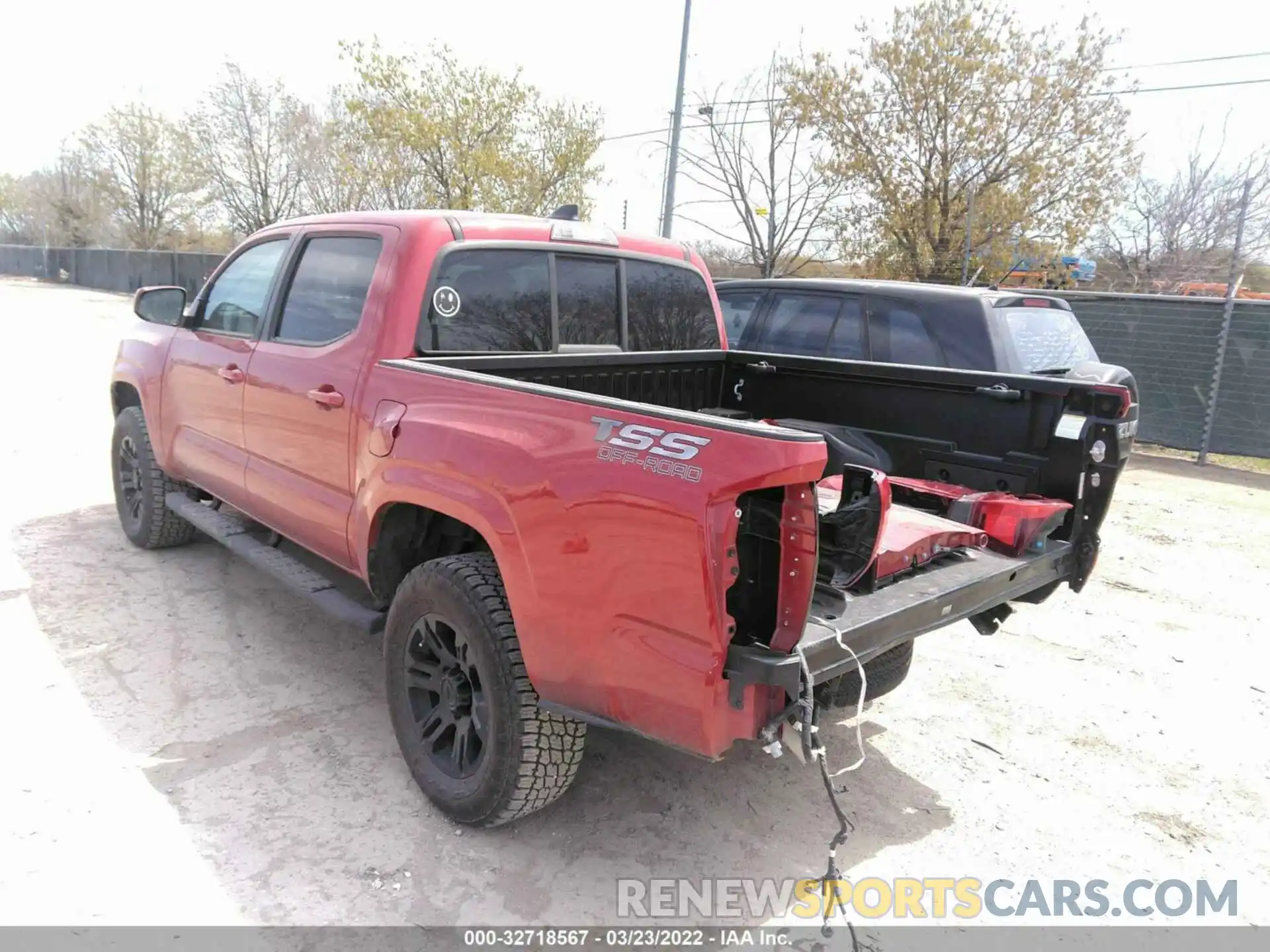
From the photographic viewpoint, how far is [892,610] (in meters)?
2.58

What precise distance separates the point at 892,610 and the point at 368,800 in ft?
6.38

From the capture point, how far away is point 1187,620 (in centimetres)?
523

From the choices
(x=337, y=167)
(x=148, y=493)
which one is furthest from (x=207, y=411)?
(x=337, y=167)

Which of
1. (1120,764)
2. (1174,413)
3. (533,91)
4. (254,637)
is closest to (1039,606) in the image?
(1120,764)

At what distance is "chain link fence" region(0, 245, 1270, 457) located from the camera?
10.2 meters

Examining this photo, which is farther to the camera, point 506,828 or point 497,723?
point 506,828

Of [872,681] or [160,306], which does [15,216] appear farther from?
[872,681]

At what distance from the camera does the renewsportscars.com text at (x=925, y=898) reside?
8.80ft

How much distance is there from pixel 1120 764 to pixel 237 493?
4241 millimetres

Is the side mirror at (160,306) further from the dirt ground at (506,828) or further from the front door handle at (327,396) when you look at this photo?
the front door handle at (327,396)

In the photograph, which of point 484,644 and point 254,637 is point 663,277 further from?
point 254,637

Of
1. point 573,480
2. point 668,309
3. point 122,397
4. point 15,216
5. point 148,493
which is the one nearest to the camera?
point 573,480

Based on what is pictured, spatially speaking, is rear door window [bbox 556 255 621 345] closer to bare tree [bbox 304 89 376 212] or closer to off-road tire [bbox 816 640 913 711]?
off-road tire [bbox 816 640 913 711]

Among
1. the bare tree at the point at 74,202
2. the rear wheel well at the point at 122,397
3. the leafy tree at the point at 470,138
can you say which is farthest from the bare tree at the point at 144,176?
the rear wheel well at the point at 122,397
